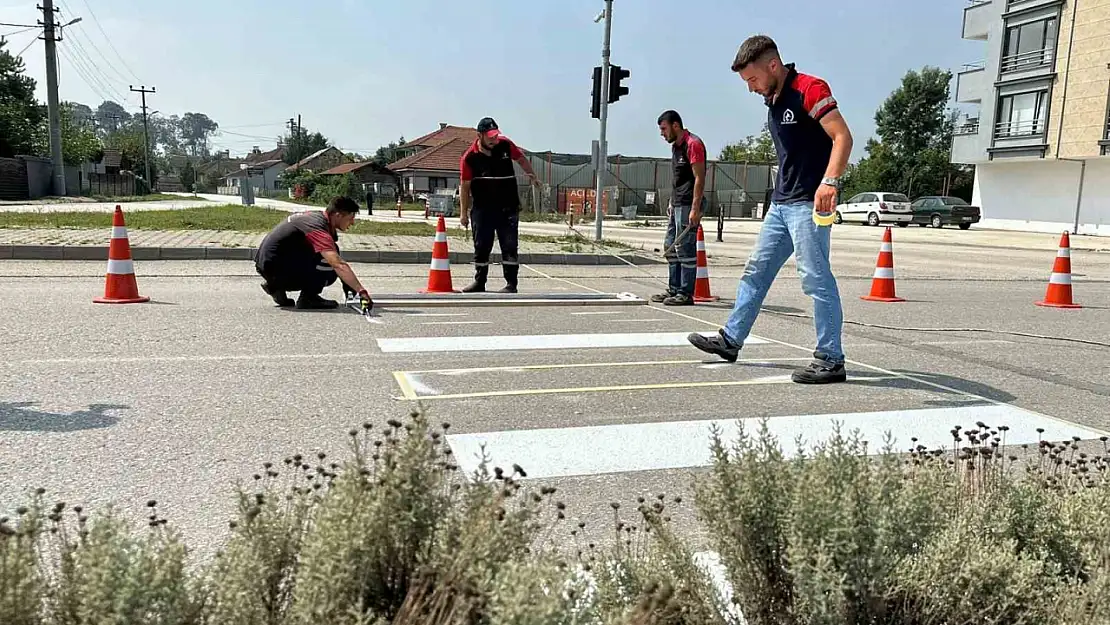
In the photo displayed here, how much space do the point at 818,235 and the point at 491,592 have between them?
13.7 feet

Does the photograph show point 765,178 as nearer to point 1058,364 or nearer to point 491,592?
point 1058,364

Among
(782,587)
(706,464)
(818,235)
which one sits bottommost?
(706,464)

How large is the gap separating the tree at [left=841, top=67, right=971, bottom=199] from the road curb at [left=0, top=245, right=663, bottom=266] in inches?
2397

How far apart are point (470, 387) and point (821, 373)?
2223mm

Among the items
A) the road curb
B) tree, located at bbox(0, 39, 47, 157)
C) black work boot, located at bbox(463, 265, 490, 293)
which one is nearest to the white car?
the road curb

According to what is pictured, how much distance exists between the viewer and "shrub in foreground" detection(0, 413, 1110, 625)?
1.57m

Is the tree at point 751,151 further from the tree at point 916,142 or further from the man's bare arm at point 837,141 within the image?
the man's bare arm at point 837,141

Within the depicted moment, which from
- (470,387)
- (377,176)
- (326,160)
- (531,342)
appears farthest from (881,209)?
(326,160)

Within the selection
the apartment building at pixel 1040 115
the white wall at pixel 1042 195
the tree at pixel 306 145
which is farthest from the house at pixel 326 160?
the white wall at pixel 1042 195

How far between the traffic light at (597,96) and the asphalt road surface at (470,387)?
9307 millimetres

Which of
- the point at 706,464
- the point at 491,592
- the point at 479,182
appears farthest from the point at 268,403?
the point at 479,182

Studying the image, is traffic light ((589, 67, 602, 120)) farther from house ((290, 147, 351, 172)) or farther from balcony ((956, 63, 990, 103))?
house ((290, 147, 351, 172))

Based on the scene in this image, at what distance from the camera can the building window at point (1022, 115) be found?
42.5 m

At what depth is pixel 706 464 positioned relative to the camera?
3.69 m
